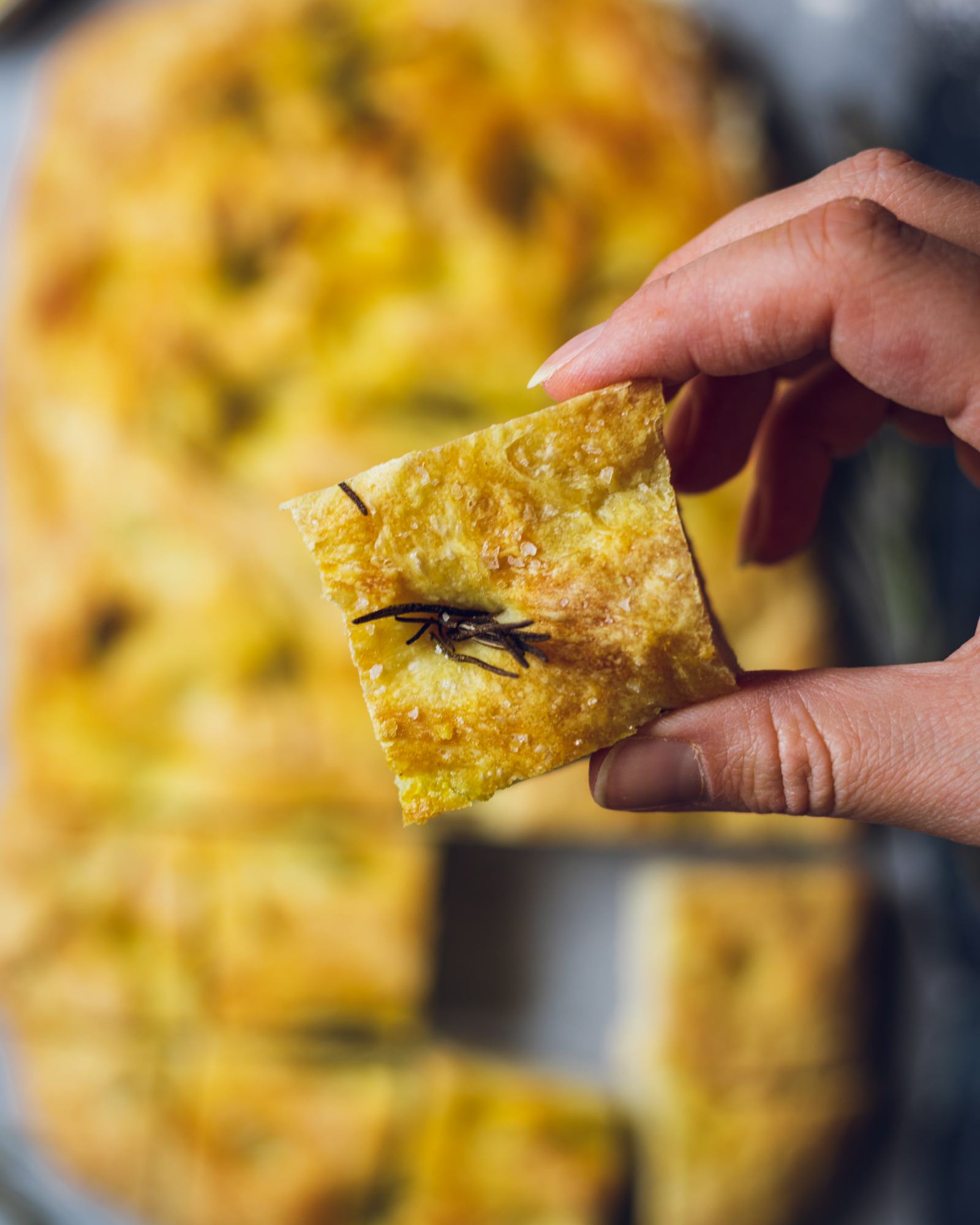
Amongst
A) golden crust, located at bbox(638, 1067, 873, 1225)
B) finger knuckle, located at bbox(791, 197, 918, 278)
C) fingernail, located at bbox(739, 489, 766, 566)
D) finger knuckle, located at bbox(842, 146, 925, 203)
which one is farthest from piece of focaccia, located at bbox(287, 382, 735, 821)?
golden crust, located at bbox(638, 1067, 873, 1225)

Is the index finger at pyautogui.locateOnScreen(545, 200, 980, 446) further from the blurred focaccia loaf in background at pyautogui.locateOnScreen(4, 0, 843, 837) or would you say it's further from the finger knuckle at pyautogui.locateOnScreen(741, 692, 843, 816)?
the blurred focaccia loaf in background at pyautogui.locateOnScreen(4, 0, 843, 837)

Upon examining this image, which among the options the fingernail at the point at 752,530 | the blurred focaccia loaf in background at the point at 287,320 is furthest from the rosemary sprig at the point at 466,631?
the blurred focaccia loaf in background at the point at 287,320

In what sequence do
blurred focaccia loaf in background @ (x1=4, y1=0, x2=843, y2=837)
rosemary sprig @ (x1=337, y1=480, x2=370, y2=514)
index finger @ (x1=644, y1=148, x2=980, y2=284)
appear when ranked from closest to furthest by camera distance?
rosemary sprig @ (x1=337, y1=480, x2=370, y2=514)
index finger @ (x1=644, y1=148, x2=980, y2=284)
blurred focaccia loaf in background @ (x1=4, y1=0, x2=843, y2=837)

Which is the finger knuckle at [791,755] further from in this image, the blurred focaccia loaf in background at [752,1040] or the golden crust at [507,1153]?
the golden crust at [507,1153]

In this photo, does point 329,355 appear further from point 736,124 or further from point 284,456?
point 736,124

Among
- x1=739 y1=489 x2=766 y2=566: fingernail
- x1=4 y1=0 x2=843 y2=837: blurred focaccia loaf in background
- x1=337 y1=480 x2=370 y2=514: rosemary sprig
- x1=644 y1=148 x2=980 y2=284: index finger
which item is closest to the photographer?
x1=337 y1=480 x2=370 y2=514: rosemary sprig

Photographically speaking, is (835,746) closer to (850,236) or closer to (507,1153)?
(850,236)

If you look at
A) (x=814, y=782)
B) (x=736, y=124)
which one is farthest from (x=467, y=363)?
(x=814, y=782)
